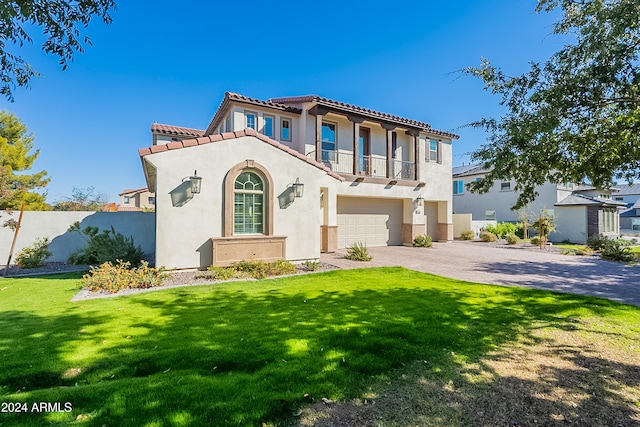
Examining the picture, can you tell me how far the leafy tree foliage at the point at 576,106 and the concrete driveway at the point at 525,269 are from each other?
456cm

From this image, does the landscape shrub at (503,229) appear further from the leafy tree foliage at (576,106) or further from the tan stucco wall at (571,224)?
the leafy tree foliage at (576,106)

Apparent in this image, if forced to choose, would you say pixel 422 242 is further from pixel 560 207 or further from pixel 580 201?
pixel 580 201

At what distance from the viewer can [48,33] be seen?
14.9ft

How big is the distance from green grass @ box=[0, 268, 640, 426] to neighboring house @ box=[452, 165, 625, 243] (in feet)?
70.7

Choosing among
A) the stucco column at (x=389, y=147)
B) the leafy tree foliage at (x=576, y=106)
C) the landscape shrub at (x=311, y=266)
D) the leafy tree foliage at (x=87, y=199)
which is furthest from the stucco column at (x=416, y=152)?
the leafy tree foliage at (x=87, y=199)

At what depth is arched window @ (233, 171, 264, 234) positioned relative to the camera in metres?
11.0

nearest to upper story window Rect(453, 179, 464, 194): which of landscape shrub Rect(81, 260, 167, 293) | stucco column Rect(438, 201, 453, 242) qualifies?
stucco column Rect(438, 201, 453, 242)

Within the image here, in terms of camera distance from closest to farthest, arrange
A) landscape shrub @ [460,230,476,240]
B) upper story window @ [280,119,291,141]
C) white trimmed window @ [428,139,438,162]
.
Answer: upper story window @ [280,119,291,141], white trimmed window @ [428,139,438,162], landscape shrub @ [460,230,476,240]

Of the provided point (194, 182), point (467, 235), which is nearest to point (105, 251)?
point (194, 182)

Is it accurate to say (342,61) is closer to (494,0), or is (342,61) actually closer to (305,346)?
(494,0)

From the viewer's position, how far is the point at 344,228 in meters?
18.3

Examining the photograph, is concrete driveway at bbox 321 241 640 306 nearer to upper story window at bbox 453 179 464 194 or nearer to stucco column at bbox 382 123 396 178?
stucco column at bbox 382 123 396 178

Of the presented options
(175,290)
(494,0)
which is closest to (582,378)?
(494,0)

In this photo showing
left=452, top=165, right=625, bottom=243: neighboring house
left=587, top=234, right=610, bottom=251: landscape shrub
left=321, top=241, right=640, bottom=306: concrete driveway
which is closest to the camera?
left=321, top=241, right=640, bottom=306: concrete driveway
